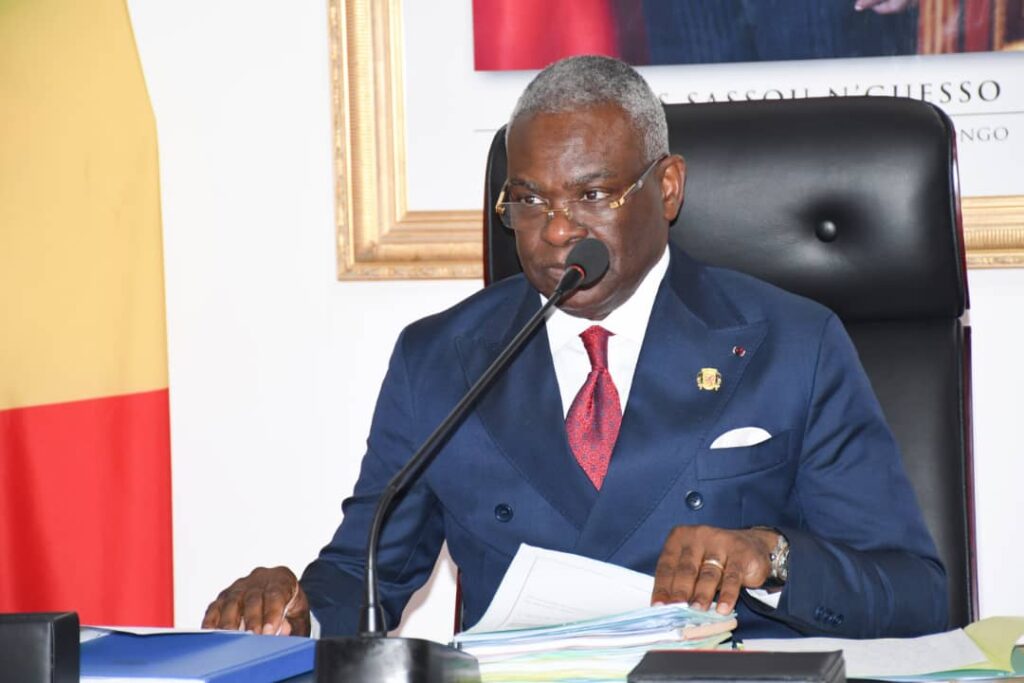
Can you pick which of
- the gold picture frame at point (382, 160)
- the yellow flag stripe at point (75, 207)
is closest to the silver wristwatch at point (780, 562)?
the gold picture frame at point (382, 160)

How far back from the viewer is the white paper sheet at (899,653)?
1.13 metres

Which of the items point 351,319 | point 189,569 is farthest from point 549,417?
point 189,569

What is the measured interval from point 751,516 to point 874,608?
0.23 metres

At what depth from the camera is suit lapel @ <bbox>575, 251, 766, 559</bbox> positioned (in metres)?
1.69

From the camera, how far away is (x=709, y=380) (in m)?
1.75

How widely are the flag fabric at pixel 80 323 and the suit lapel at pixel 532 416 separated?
2.53 ft

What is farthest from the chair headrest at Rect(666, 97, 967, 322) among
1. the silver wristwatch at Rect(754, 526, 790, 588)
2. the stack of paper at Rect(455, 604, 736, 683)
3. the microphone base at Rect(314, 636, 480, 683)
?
the microphone base at Rect(314, 636, 480, 683)

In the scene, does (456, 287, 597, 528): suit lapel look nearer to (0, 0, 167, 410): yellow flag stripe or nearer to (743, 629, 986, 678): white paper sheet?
(743, 629, 986, 678): white paper sheet

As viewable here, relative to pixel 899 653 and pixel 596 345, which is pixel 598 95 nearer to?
pixel 596 345

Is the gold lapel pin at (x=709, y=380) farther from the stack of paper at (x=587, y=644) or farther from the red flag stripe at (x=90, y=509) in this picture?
the red flag stripe at (x=90, y=509)

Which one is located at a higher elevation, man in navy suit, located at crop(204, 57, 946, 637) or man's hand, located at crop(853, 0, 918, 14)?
man's hand, located at crop(853, 0, 918, 14)

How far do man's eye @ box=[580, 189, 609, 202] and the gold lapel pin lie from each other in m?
0.25

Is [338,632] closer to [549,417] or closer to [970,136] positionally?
[549,417]

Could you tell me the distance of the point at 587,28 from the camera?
97.2 inches
